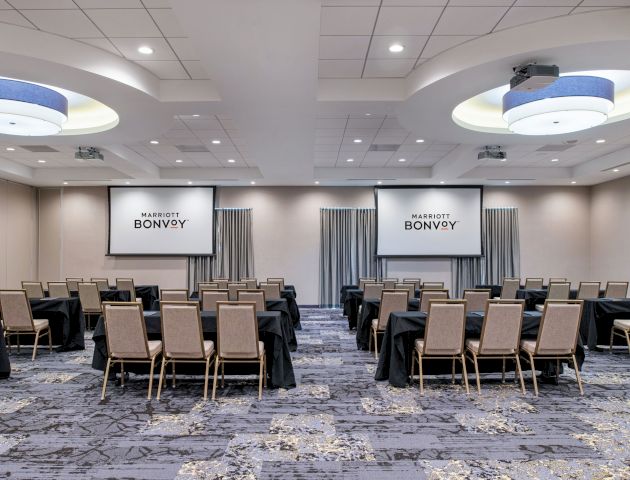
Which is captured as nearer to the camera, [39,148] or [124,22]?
[124,22]

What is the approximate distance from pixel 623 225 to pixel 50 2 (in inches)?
516

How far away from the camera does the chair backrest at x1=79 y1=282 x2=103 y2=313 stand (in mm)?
8609

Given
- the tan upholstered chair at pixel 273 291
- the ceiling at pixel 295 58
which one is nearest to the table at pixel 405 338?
the ceiling at pixel 295 58

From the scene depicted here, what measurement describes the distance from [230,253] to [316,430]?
9.97m

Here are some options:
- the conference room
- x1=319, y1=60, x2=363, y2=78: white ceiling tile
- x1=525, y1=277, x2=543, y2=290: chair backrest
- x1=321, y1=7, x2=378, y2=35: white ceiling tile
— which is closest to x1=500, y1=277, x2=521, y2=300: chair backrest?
the conference room

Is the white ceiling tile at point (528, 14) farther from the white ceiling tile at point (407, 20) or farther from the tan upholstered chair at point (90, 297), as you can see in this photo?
the tan upholstered chair at point (90, 297)

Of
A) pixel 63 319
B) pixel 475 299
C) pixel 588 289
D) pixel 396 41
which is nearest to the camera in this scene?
pixel 396 41

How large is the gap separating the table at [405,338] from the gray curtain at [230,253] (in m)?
8.51

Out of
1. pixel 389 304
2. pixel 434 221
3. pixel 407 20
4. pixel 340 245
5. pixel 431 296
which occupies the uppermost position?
pixel 407 20

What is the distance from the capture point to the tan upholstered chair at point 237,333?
15.2 feet

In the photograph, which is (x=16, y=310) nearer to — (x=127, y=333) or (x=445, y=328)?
Result: (x=127, y=333)

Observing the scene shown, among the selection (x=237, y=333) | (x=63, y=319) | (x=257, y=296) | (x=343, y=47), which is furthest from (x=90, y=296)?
(x=343, y=47)

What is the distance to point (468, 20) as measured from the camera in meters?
4.34

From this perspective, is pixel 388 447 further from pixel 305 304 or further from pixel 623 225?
pixel 623 225
